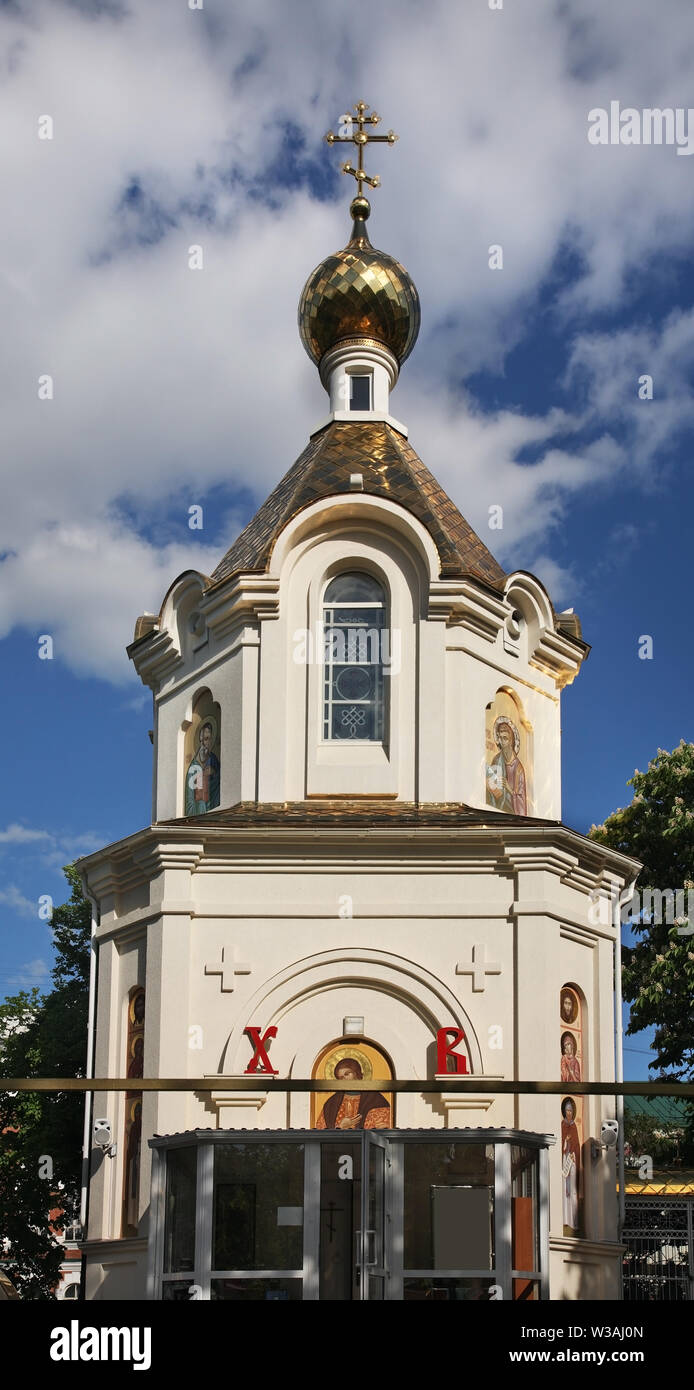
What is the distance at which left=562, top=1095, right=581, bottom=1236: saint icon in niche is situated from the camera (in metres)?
15.3

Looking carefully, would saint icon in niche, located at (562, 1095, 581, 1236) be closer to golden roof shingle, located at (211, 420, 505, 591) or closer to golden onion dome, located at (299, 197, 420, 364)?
golden roof shingle, located at (211, 420, 505, 591)

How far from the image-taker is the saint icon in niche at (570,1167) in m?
15.3

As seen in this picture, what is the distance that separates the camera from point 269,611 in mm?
18047

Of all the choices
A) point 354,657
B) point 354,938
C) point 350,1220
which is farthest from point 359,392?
point 350,1220

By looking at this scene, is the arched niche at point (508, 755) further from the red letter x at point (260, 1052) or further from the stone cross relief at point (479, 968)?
the red letter x at point (260, 1052)

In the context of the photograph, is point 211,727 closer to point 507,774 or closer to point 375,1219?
point 507,774

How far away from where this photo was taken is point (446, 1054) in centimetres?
1510

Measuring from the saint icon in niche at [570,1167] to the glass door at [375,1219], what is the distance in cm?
268

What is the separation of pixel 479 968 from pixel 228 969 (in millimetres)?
2485

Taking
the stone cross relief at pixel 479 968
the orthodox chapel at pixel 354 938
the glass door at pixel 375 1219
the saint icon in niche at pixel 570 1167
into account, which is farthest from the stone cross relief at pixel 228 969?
the saint icon in niche at pixel 570 1167

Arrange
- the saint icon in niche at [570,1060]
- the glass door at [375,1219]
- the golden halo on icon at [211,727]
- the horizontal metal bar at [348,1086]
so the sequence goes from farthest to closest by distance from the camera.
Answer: the golden halo on icon at [211,727] → the saint icon in niche at [570,1060] → the glass door at [375,1219] → the horizontal metal bar at [348,1086]
